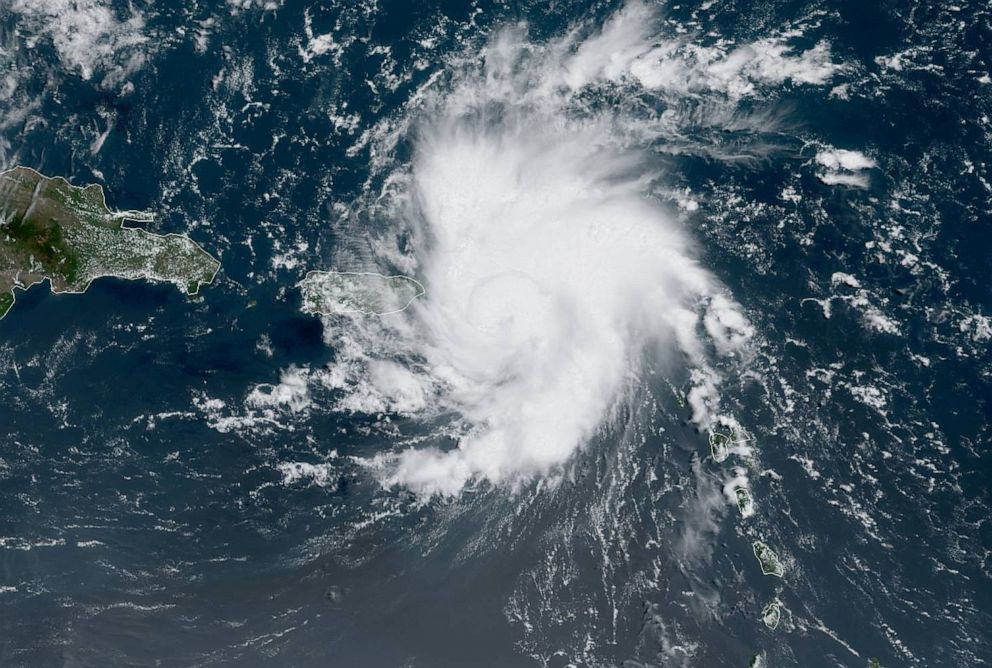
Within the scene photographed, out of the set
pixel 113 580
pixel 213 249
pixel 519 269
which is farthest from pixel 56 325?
pixel 519 269

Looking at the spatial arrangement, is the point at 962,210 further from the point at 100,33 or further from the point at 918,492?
the point at 100,33

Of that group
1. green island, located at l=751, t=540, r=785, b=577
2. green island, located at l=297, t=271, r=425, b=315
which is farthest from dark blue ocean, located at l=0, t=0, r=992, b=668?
green island, located at l=297, t=271, r=425, b=315

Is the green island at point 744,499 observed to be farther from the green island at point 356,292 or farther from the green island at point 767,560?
the green island at point 356,292

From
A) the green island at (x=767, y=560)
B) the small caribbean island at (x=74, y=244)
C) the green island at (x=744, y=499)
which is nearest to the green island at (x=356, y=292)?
the small caribbean island at (x=74, y=244)

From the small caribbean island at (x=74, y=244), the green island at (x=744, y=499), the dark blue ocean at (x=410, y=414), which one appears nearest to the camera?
the dark blue ocean at (x=410, y=414)

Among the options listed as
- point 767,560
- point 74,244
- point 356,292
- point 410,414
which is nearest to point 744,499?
point 767,560

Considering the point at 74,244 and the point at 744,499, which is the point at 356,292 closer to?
the point at 74,244
